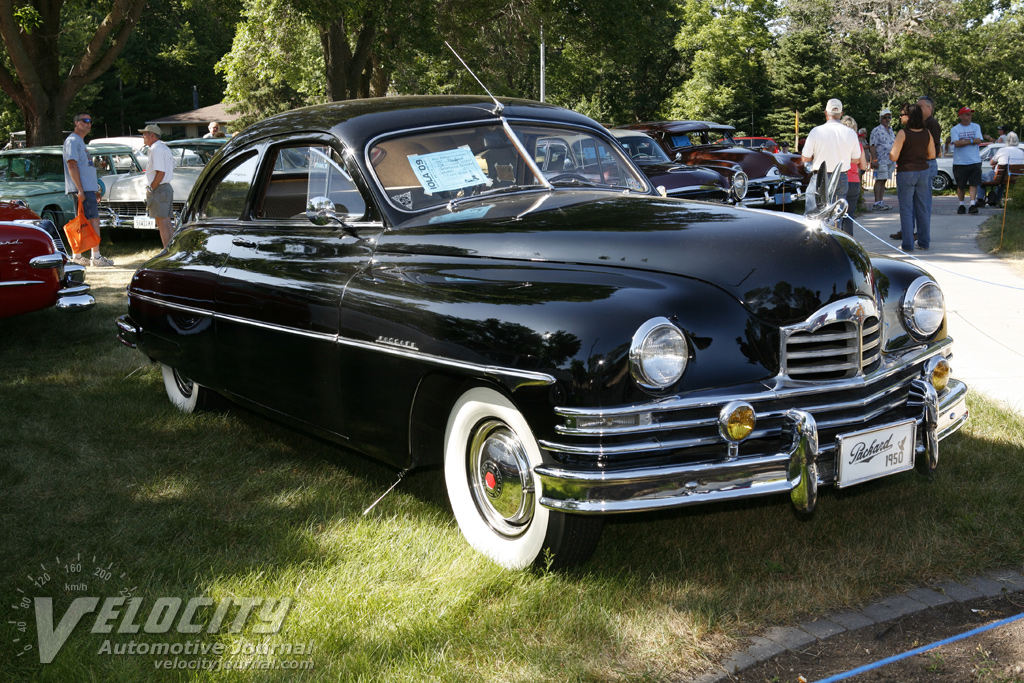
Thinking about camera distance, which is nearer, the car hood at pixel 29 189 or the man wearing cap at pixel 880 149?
the car hood at pixel 29 189

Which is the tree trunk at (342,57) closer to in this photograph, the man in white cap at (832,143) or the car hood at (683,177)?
the car hood at (683,177)

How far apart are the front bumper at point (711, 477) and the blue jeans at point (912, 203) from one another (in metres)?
9.28

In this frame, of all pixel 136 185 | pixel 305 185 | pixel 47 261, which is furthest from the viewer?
pixel 136 185

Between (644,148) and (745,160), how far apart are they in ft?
6.16

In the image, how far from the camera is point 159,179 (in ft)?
38.0

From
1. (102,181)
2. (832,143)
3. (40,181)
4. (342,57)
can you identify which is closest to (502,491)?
(832,143)

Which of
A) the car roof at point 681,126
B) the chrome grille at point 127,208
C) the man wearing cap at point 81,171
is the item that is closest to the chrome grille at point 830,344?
the man wearing cap at point 81,171

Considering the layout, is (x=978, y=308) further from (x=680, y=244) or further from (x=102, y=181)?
(x=102, y=181)

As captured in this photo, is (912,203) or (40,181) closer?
(912,203)

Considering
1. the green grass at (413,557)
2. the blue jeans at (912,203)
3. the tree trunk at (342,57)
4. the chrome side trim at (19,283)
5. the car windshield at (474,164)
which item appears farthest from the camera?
the tree trunk at (342,57)

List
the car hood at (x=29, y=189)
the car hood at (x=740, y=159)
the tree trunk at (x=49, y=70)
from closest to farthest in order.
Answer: the car hood at (x=29, y=189) → the car hood at (x=740, y=159) → the tree trunk at (x=49, y=70)

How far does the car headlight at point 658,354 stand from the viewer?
2.93 meters

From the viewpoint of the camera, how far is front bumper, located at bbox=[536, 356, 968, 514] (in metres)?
2.94

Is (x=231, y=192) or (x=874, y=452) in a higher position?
(x=231, y=192)
